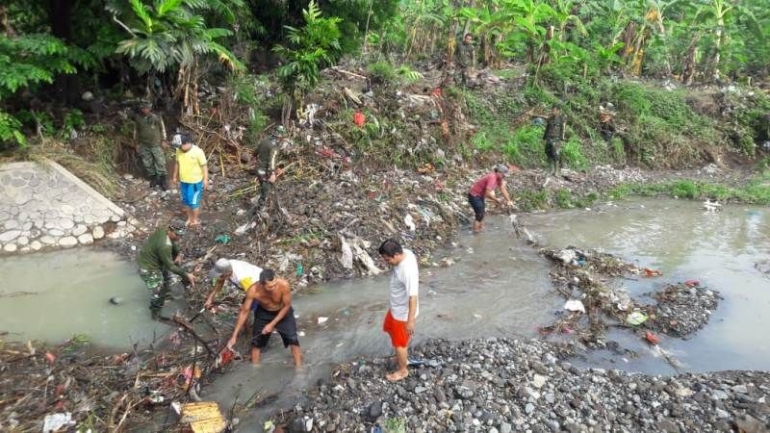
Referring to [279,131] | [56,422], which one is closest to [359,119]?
[279,131]

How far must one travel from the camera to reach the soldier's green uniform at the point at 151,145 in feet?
30.4

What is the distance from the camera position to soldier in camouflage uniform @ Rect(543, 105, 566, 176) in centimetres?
1276

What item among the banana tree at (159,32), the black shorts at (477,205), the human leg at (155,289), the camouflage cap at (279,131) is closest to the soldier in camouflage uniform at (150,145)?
the banana tree at (159,32)

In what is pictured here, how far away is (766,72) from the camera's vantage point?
20641 mm

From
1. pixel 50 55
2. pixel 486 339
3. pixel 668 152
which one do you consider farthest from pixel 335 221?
pixel 668 152

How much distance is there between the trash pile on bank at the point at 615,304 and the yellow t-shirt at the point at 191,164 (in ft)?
18.5

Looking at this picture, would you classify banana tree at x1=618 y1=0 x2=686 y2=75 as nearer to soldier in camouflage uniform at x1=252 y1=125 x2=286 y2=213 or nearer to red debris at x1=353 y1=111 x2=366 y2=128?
red debris at x1=353 y1=111 x2=366 y2=128

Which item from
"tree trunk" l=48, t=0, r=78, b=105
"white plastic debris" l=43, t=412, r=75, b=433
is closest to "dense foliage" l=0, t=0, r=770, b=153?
"tree trunk" l=48, t=0, r=78, b=105

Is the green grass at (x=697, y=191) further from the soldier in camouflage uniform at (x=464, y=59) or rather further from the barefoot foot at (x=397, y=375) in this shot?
the barefoot foot at (x=397, y=375)

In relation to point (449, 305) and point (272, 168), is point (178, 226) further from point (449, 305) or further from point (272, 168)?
point (449, 305)

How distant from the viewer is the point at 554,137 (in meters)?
12.9

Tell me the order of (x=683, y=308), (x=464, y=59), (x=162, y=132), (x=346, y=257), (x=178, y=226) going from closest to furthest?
(x=683, y=308), (x=346, y=257), (x=178, y=226), (x=162, y=132), (x=464, y=59)

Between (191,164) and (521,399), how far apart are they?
6.04 m

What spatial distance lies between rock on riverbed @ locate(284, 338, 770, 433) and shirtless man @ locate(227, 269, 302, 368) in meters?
→ 0.64
